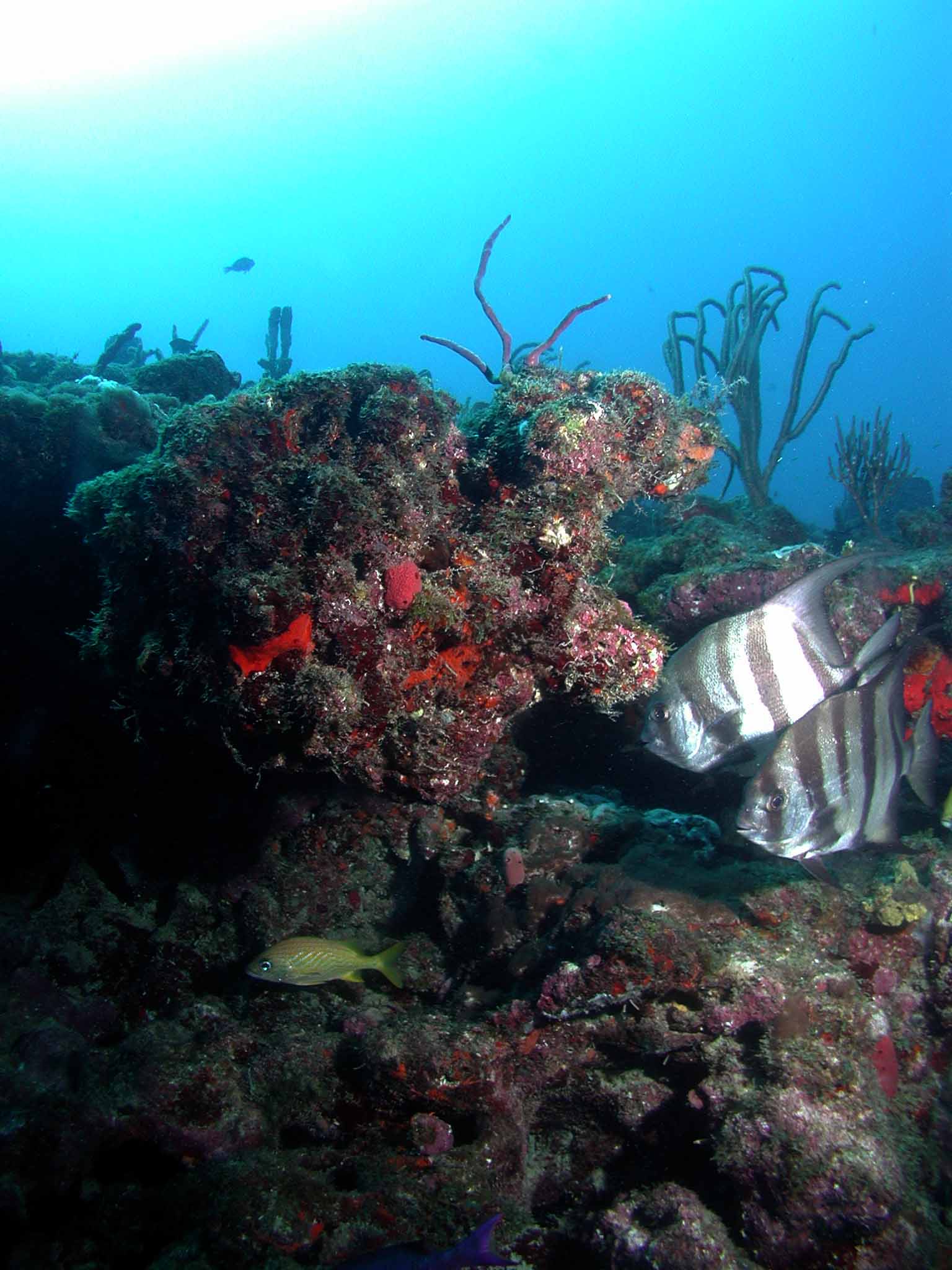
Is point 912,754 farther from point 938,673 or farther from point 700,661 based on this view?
point 938,673

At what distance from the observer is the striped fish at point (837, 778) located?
9.23ft

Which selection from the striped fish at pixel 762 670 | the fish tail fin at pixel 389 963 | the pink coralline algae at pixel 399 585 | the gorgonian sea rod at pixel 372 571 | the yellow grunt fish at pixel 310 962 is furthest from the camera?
the fish tail fin at pixel 389 963

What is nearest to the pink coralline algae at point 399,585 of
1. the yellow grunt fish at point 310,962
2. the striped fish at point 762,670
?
the striped fish at point 762,670

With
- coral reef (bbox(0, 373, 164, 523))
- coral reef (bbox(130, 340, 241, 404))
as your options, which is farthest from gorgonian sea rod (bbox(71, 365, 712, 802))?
coral reef (bbox(130, 340, 241, 404))

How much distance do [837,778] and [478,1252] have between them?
2385 mm

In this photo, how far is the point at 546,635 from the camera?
3473mm

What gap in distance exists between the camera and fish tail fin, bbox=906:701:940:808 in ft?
9.40

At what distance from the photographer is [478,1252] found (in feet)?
7.11

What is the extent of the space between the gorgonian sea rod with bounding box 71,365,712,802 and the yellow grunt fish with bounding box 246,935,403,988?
1.18m

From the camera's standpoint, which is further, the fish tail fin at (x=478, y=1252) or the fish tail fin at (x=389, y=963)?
the fish tail fin at (x=389, y=963)

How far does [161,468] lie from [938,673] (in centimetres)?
625

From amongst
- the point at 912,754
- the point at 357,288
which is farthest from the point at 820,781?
the point at 357,288

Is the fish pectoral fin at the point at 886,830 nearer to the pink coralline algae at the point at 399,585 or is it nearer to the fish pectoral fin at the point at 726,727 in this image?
the fish pectoral fin at the point at 726,727

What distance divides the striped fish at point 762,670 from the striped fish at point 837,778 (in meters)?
0.42
